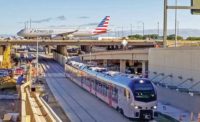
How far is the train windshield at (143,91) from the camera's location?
36906 millimetres

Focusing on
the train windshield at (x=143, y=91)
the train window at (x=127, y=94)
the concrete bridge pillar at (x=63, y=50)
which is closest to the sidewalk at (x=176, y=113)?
the train windshield at (x=143, y=91)

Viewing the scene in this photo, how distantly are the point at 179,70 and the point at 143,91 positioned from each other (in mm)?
15758

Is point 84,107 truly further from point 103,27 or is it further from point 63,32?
point 103,27

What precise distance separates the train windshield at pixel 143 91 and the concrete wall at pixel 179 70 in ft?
19.7

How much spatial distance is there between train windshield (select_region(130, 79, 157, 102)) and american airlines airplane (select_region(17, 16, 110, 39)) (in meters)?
141

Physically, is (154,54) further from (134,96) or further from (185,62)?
(134,96)

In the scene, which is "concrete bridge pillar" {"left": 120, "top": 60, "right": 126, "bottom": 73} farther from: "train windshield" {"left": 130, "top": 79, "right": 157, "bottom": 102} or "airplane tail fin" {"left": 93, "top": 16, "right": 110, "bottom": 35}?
"airplane tail fin" {"left": 93, "top": 16, "right": 110, "bottom": 35}

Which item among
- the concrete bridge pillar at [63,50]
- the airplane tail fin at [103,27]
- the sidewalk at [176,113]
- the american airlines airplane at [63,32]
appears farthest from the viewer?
the airplane tail fin at [103,27]

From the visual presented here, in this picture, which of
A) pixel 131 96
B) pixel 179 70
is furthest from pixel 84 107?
pixel 131 96

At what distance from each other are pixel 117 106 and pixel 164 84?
1470 cm

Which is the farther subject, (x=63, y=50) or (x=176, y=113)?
(x=63, y=50)

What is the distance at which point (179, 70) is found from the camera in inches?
2045

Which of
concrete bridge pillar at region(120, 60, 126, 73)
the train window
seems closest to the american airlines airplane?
concrete bridge pillar at region(120, 60, 126, 73)

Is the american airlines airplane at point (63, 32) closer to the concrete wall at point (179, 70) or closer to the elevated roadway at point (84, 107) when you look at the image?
the elevated roadway at point (84, 107)
